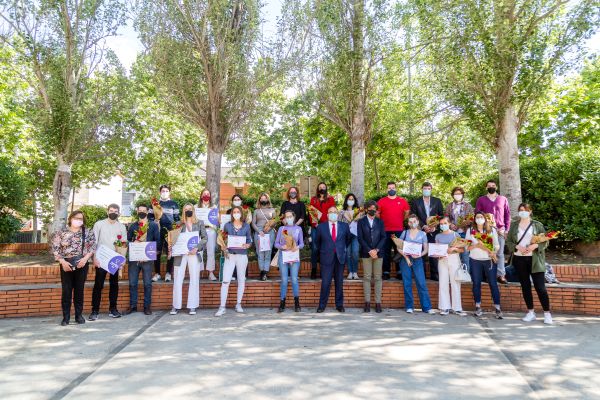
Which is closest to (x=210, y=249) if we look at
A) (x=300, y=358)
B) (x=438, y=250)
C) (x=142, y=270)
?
(x=142, y=270)

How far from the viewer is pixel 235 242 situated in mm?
7828

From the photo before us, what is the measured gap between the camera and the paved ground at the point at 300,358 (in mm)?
4160

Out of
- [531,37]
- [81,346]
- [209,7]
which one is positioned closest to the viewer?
[81,346]

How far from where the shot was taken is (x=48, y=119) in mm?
10906

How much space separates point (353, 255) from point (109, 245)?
494cm

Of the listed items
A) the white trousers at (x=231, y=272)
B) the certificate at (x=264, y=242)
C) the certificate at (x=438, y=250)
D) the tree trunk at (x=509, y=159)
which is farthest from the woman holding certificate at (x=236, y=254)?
the tree trunk at (x=509, y=159)

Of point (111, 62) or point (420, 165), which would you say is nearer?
point (111, 62)

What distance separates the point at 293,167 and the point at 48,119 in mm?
10432

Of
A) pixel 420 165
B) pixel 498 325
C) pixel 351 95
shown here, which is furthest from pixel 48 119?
pixel 420 165

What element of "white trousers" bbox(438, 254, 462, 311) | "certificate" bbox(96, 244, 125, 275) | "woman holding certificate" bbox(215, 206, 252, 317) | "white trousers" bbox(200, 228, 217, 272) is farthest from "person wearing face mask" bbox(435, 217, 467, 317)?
"certificate" bbox(96, 244, 125, 275)

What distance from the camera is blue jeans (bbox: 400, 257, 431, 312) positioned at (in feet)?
25.8

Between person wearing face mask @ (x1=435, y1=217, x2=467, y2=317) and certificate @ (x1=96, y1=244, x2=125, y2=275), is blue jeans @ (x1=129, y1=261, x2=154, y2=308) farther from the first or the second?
person wearing face mask @ (x1=435, y1=217, x2=467, y2=317)

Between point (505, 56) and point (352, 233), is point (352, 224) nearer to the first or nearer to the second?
point (352, 233)

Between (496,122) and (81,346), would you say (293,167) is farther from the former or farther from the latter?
(81,346)
